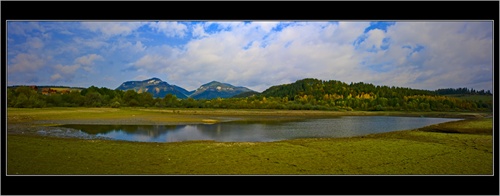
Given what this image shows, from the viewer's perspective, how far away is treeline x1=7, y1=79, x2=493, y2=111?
20.8 metres

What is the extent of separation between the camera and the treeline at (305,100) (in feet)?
68.2

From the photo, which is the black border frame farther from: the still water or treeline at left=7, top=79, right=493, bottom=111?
treeline at left=7, top=79, right=493, bottom=111

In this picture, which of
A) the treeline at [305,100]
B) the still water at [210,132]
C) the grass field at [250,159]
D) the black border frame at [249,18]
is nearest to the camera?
the black border frame at [249,18]

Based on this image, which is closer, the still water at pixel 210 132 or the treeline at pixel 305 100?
the still water at pixel 210 132

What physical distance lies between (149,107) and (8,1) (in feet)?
104

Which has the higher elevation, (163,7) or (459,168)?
(163,7)

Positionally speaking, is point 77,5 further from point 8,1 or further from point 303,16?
point 303,16

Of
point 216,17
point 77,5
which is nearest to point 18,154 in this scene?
point 77,5

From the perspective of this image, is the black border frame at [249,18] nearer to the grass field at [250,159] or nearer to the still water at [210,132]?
the grass field at [250,159]

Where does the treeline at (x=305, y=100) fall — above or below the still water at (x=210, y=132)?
above

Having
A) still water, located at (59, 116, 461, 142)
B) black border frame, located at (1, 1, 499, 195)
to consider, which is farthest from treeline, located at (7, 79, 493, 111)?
black border frame, located at (1, 1, 499, 195)

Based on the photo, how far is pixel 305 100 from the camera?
56.8m

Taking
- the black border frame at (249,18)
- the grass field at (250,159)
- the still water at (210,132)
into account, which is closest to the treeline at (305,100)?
the still water at (210,132)

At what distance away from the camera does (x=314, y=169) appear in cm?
706
